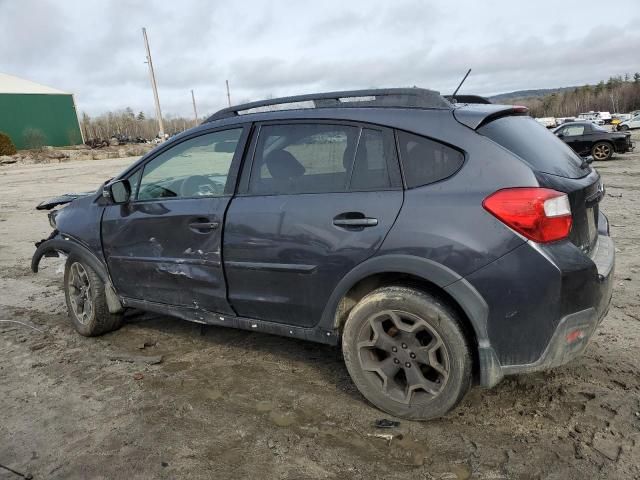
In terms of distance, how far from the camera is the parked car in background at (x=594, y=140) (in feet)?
60.6

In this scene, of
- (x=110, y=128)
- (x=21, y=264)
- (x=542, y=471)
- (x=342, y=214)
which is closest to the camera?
(x=542, y=471)

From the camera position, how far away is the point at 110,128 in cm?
9806

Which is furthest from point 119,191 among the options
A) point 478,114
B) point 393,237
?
point 478,114

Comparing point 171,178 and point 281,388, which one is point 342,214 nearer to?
point 281,388

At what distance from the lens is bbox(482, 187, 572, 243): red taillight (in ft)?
8.07

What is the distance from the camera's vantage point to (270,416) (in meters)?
3.03

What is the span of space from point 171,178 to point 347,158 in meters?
1.54

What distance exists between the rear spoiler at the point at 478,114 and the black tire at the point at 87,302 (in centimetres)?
312

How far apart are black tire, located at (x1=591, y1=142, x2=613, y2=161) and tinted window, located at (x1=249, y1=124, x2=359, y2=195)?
1869cm

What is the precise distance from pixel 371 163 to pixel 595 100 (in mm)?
114172

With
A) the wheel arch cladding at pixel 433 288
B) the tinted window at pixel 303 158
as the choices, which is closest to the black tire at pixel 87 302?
the tinted window at pixel 303 158

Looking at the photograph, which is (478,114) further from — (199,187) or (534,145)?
(199,187)

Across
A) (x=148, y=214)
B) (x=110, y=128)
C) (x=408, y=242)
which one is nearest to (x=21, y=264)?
(x=148, y=214)

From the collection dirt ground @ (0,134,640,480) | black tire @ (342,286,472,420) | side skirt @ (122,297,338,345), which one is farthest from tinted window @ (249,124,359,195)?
dirt ground @ (0,134,640,480)
